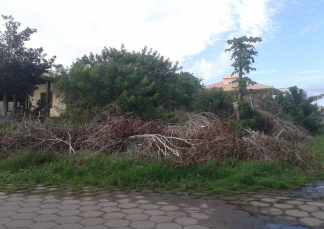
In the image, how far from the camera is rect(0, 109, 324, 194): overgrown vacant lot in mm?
6195

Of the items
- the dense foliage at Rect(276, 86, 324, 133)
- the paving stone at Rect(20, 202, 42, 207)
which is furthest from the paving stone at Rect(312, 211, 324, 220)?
the dense foliage at Rect(276, 86, 324, 133)

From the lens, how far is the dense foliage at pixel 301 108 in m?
17.2

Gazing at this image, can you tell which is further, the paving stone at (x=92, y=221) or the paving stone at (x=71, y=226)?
the paving stone at (x=92, y=221)

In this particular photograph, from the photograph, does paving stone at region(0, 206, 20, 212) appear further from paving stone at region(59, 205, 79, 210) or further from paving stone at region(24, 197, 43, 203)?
paving stone at region(59, 205, 79, 210)

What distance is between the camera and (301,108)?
57.7 feet

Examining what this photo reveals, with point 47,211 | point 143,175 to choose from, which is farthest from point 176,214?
point 143,175

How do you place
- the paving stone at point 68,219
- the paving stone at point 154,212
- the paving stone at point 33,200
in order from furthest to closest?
1. the paving stone at point 33,200
2. the paving stone at point 154,212
3. the paving stone at point 68,219

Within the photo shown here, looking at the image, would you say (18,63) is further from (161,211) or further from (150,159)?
(161,211)

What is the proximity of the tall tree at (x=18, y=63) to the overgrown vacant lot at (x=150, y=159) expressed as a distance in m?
7.81

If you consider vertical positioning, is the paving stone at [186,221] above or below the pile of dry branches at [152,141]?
below

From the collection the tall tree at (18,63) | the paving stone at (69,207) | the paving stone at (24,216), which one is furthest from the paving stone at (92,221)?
the tall tree at (18,63)

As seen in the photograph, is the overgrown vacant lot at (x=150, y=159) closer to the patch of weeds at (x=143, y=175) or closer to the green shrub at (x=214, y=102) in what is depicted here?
the patch of weeds at (x=143, y=175)

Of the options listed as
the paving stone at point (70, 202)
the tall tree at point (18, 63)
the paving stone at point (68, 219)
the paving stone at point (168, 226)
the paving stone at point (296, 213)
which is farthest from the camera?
the tall tree at point (18, 63)

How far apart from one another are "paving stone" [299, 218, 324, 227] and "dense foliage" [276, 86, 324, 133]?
566 inches
